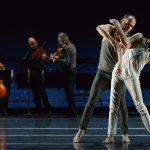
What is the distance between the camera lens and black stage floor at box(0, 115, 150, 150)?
777 cm

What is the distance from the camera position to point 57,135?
8945mm

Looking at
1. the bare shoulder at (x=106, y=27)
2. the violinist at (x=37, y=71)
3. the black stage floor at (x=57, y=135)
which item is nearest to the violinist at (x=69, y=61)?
the violinist at (x=37, y=71)

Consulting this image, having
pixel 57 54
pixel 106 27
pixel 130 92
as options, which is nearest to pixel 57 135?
pixel 130 92

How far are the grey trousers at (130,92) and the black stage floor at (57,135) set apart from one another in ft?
1.05

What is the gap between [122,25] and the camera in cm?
773

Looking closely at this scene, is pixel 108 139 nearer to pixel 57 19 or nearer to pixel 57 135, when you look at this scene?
pixel 57 135

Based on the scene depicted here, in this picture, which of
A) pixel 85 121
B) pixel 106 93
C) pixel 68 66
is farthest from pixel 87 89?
pixel 85 121

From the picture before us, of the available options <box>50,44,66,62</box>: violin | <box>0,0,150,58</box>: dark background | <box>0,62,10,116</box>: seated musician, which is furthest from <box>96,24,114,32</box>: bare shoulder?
<box>0,0,150,58</box>: dark background

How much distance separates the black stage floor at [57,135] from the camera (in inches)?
306

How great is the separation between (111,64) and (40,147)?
1.43 metres

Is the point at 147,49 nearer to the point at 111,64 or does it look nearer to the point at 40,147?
the point at 111,64

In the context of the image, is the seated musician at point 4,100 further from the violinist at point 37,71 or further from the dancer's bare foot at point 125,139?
the dancer's bare foot at point 125,139

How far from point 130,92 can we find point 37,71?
5.63 metres

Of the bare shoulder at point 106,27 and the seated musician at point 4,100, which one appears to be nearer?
the bare shoulder at point 106,27
